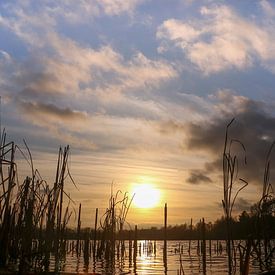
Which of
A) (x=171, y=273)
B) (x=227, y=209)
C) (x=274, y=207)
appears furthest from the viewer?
(x=171, y=273)

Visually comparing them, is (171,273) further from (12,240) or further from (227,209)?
(227,209)

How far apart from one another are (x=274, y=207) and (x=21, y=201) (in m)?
7.58

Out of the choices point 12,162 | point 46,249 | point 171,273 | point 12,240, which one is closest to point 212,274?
point 171,273

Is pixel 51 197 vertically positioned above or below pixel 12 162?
below

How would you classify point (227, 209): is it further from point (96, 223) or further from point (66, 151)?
point (96, 223)

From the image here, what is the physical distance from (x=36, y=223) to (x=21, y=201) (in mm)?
1333

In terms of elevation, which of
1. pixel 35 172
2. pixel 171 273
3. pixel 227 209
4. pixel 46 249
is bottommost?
pixel 171 273

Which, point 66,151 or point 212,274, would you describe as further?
point 212,274

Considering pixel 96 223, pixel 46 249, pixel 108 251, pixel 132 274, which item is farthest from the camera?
pixel 96 223

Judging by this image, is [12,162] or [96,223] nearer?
[12,162]

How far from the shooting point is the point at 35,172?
11.6 metres

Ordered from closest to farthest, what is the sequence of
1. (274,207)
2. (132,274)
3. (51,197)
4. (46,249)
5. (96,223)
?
(46,249)
(51,197)
(274,207)
(132,274)
(96,223)

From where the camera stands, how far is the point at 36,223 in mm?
11680

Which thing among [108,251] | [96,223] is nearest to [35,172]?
[108,251]
